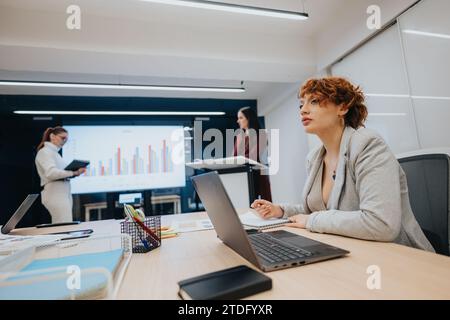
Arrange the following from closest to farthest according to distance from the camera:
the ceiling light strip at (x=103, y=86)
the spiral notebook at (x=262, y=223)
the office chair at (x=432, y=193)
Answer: the office chair at (x=432, y=193) < the spiral notebook at (x=262, y=223) < the ceiling light strip at (x=103, y=86)

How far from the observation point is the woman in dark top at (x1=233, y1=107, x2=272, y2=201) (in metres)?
2.19

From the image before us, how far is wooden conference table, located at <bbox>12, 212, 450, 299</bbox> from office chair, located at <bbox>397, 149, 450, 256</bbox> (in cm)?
36

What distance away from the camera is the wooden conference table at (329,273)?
454 mm

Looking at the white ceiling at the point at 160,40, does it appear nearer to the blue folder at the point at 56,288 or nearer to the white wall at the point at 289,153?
the white wall at the point at 289,153

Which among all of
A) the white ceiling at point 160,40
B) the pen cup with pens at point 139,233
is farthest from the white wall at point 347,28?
the pen cup with pens at point 139,233

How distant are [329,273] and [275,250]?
0.17 meters

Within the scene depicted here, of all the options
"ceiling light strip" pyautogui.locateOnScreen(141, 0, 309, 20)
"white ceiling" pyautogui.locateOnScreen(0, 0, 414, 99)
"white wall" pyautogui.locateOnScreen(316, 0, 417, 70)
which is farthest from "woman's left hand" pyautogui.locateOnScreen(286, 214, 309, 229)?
"white ceiling" pyautogui.locateOnScreen(0, 0, 414, 99)

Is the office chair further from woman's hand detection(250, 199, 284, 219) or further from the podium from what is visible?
the podium

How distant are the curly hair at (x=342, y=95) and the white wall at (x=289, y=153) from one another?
2912 millimetres
